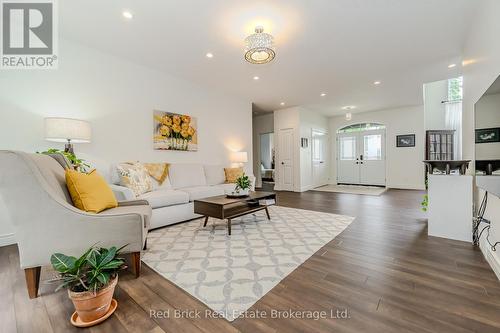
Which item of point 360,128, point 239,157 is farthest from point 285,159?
point 360,128

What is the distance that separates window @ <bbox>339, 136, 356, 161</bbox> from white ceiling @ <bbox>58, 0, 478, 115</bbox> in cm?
335

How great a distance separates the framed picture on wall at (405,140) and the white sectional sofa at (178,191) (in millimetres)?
6056

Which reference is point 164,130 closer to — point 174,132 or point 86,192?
point 174,132

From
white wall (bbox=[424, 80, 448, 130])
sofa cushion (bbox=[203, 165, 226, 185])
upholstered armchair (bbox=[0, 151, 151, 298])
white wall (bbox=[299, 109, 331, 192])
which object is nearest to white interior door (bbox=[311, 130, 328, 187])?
white wall (bbox=[299, 109, 331, 192])

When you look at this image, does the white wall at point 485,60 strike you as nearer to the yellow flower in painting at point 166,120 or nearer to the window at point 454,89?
the window at point 454,89

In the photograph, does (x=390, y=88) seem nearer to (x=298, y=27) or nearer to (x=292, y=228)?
(x=298, y=27)

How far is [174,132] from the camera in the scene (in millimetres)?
4016

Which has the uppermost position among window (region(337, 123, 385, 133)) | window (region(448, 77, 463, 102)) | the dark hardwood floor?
window (region(448, 77, 463, 102))

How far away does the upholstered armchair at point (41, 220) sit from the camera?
1323 millimetres

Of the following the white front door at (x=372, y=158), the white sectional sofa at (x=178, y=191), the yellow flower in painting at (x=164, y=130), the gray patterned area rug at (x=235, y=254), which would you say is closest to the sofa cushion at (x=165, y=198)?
the white sectional sofa at (x=178, y=191)

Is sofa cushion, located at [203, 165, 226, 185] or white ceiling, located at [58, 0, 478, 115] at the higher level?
white ceiling, located at [58, 0, 478, 115]

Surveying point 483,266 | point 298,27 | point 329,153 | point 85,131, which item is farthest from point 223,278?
point 329,153

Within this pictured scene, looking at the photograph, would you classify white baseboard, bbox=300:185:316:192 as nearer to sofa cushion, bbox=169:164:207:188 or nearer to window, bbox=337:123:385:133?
window, bbox=337:123:385:133

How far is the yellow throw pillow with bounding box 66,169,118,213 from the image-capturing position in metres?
1.65
